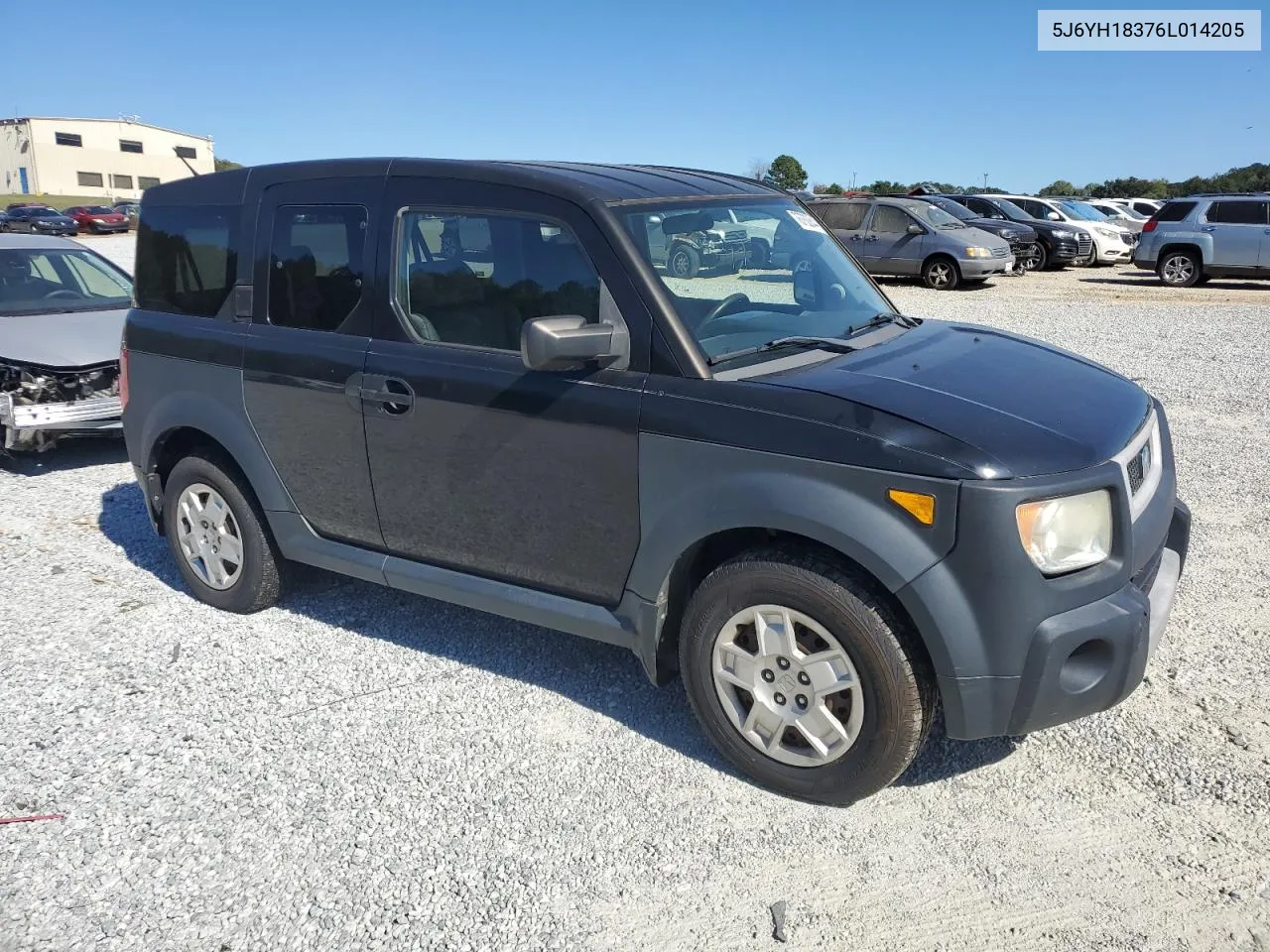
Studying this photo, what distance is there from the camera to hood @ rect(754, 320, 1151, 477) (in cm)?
303

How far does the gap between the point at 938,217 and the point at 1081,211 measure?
890 centimetres

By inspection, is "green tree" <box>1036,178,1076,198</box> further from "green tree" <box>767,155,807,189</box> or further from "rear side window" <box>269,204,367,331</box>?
"rear side window" <box>269,204,367,331</box>

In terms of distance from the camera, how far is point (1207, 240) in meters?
19.6

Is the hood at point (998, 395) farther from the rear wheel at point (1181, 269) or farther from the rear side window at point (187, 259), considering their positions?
the rear wheel at point (1181, 269)

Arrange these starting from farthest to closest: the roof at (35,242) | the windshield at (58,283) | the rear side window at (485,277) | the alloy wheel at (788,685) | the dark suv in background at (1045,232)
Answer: the dark suv in background at (1045,232), the roof at (35,242), the windshield at (58,283), the rear side window at (485,277), the alloy wheel at (788,685)

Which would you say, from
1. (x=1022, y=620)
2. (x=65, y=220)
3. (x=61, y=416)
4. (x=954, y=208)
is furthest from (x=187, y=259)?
(x=65, y=220)

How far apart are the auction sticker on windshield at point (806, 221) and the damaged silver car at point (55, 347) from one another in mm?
5270

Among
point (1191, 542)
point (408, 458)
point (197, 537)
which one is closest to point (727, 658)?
point (408, 458)

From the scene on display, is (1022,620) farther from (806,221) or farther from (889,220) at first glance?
(889,220)

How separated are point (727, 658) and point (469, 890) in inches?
42.3

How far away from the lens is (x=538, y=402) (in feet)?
12.0

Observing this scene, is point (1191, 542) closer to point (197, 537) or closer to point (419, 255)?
point (419, 255)

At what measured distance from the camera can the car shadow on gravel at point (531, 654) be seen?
12.1ft

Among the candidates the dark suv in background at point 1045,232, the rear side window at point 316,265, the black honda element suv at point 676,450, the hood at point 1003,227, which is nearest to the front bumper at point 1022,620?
the black honda element suv at point 676,450
